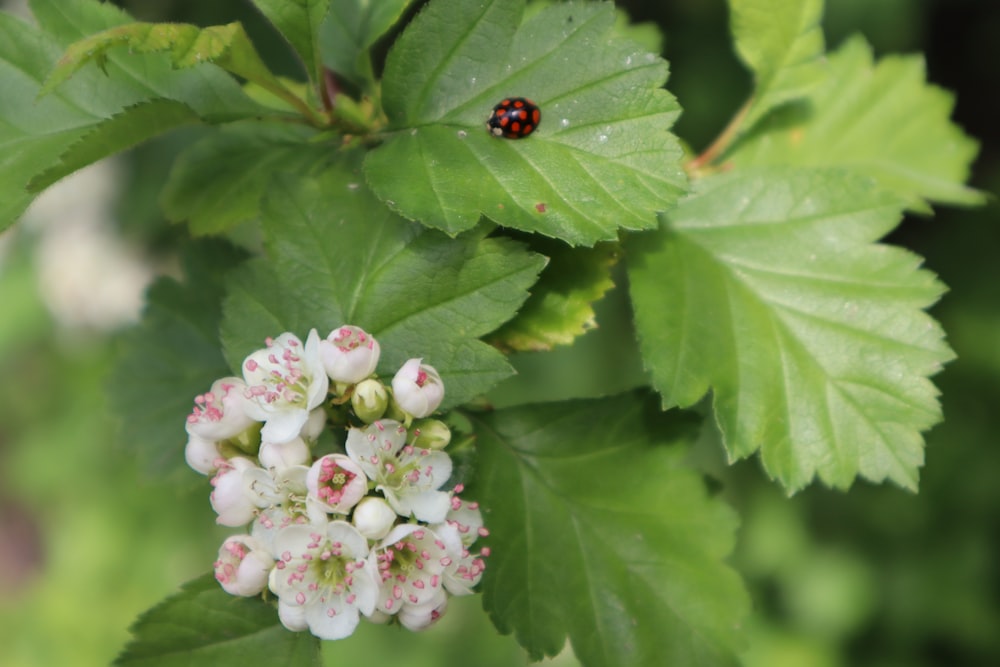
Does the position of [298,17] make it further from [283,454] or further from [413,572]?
[413,572]

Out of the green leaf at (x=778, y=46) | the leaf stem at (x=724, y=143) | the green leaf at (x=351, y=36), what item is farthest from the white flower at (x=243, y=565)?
the green leaf at (x=778, y=46)

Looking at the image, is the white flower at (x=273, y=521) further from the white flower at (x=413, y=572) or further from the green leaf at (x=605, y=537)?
the green leaf at (x=605, y=537)

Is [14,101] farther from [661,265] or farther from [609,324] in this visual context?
[609,324]

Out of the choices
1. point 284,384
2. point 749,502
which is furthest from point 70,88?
point 749,502

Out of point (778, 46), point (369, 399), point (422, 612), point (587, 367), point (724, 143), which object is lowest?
point (587, 367)

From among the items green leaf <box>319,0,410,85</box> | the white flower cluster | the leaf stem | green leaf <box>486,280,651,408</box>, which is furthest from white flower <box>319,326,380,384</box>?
green leaf <box>486,280,651,408</box>

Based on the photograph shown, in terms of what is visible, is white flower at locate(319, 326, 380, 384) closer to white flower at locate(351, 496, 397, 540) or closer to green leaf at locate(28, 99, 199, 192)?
white flower at locate(351, 496, 397, 540)

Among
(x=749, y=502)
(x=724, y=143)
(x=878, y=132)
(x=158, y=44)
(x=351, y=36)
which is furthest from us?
(x=749, y=502)

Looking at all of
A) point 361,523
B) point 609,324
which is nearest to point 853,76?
point 361,523
